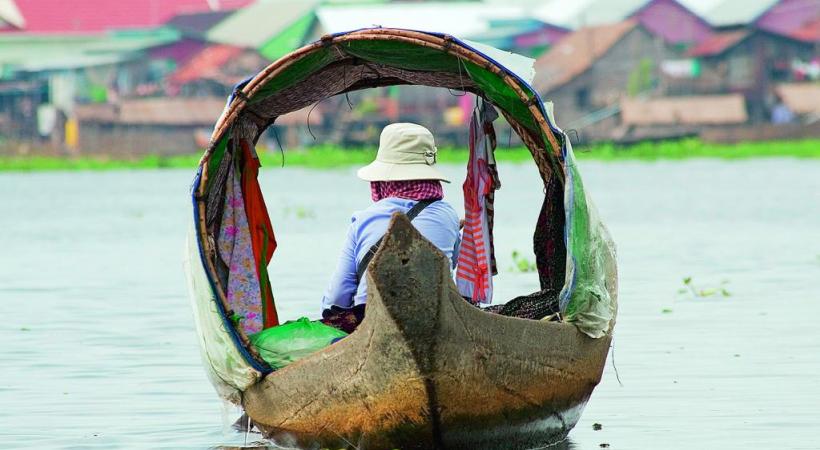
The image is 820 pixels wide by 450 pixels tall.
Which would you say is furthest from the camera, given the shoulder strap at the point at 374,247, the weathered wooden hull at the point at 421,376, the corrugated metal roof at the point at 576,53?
the corrugated metal roof at the point at 576,53

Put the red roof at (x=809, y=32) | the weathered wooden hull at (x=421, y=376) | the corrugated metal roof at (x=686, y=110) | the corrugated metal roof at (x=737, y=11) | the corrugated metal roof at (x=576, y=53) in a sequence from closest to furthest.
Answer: the weathered wooden hull at (x=421, y=376), the corrugated metal roof at (x=686, y=110), the red roof at (x=809, y=32), the corrugated metal roof at (x=576, y=53), the corrugated metal roof at (x=737, y=11)

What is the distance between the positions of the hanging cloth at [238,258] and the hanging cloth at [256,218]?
34 mm

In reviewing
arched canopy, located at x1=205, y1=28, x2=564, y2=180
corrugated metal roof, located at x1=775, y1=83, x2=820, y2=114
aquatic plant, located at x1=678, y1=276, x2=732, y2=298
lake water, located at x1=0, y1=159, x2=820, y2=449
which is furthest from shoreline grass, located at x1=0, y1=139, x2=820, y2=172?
arched canopy, located at x1=205, y1=28, x2=564, y2=180

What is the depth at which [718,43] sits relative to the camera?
1826 inches

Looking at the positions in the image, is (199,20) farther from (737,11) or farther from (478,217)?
(478,217)

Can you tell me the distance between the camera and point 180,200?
27969 millimetres

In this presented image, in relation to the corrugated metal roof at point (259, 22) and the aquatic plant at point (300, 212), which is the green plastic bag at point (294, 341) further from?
the corrugated metal roof at point (259, 22)

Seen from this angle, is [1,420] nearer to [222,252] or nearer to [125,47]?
[222,252]

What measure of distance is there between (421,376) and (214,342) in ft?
3.65

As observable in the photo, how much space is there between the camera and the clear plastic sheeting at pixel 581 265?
19.7 feet

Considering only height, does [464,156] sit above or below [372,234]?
below

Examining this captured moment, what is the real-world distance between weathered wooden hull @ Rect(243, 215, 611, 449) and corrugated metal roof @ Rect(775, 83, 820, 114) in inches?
1581

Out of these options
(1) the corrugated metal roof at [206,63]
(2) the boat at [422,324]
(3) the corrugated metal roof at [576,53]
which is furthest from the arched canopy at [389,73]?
(1) the corrugated metal roof at [206,63]

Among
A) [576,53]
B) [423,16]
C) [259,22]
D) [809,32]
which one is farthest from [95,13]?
[809,32]
